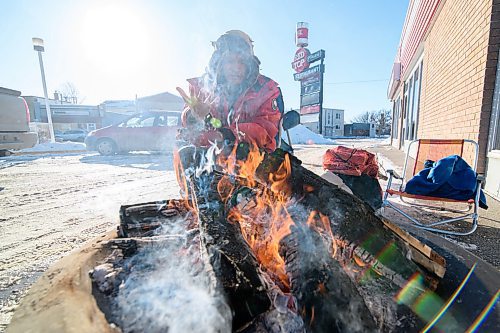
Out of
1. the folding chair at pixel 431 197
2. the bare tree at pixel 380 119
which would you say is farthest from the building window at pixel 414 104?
the bare tree at pixel 380 119

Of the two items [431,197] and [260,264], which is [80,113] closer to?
[431,197]

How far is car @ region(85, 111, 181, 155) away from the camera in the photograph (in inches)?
368

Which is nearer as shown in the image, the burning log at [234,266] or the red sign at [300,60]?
the burning log at [234,266]

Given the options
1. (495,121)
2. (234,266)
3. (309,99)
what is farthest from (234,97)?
(309,99)

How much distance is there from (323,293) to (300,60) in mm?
29455

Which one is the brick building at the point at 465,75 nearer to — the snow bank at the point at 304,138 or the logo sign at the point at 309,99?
the snow bank at the point at 304,138

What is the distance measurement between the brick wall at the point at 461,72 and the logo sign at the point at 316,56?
66.4ft

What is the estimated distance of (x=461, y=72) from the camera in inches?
177

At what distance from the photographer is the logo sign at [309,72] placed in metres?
25.6

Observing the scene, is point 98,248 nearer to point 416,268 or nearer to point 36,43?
point 416,268

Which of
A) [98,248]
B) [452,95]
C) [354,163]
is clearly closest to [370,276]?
[98,248]

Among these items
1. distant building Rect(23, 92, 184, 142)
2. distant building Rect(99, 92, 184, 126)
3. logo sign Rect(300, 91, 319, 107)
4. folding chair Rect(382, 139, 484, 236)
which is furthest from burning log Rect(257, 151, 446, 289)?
distant building Rect(99, 92, 184, 126)

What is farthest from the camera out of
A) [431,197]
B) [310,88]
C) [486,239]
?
[310,88]

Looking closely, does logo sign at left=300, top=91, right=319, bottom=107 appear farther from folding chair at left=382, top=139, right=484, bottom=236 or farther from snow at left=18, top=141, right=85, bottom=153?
folding chair at left=382, top=139, right=484, bottom=236
